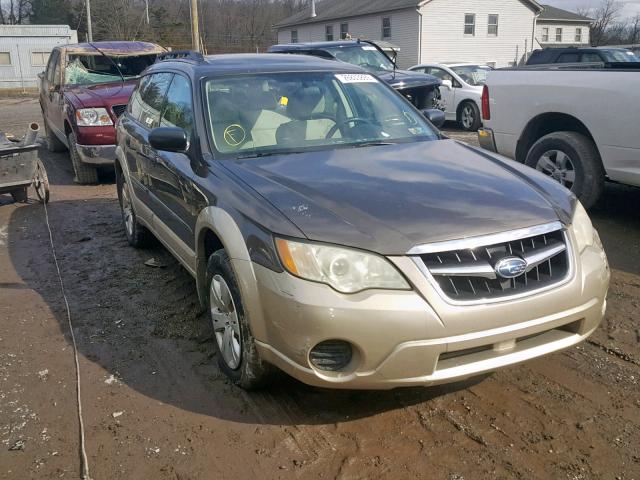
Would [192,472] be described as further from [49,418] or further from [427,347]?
[427,347]

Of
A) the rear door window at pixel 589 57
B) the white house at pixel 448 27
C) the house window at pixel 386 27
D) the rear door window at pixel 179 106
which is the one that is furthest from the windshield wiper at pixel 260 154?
the house window at pixel 386 27

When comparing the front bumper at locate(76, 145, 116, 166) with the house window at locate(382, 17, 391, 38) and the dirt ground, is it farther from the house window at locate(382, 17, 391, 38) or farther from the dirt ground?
the house window at locate(382, 17, 391, 38)

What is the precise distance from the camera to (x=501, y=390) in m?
3.34

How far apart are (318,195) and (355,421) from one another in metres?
1.14

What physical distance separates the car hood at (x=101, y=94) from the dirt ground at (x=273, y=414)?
4619 mm

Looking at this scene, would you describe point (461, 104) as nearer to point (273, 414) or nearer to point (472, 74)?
point (472, 74)

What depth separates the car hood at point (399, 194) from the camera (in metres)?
2.83

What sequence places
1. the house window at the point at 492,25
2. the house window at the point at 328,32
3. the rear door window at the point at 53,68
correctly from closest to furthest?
1. the rear door window at the point at 53,68
2. the house window at the point at 492,25
3. the house window at the point at 328,32

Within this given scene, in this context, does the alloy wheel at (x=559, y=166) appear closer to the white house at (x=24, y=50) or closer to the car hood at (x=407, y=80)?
the car hood at (x=407, y=80)

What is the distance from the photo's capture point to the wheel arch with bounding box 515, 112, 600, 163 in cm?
641

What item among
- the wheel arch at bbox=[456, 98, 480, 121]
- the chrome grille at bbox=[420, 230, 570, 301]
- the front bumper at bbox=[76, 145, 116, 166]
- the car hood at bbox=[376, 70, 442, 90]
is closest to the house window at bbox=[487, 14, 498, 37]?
the wheel arch at bbox=[456, 98, 480, 121]

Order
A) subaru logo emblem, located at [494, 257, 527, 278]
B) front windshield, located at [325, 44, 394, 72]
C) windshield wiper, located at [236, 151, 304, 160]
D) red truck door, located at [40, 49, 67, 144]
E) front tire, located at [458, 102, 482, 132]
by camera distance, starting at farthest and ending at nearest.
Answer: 1. front tire, located at [458, 102, 482, 132]
2. front windshield, located at [325, 44, 394, 72]
3. red truck door, located at [40, 49, 67, 144]
4. windshield wiper, located at [236, 151, 304, 160]
5. subaru logo emblem, located at [494, 257, 527, 278]

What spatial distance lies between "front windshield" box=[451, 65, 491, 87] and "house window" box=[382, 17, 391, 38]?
65.7 ft

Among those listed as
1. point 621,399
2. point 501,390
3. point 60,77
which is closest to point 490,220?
point 501,390
